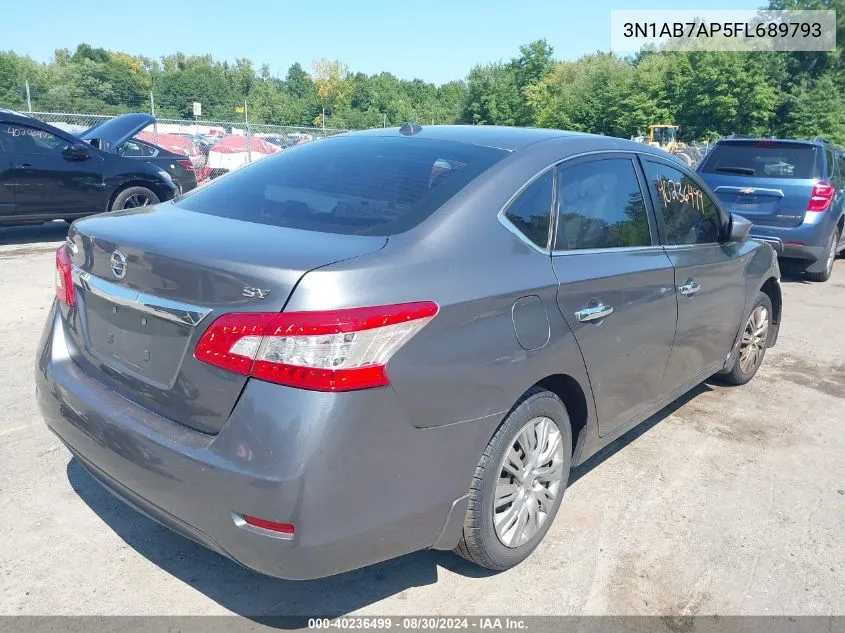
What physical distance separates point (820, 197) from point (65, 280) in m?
8.35

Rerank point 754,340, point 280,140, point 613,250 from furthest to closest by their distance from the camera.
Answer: point 280,140 → point 754,340 → point 613,250

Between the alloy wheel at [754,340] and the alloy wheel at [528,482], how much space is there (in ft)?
8.30

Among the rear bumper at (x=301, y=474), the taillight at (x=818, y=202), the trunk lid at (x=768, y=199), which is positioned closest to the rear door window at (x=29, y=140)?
the rear bumper at (x=301, y=474)

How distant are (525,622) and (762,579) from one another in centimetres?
104

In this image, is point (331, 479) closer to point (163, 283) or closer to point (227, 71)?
point (163, 283)

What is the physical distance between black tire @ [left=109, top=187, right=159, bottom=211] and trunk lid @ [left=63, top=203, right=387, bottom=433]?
25.3 feet

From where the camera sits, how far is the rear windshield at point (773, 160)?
28.0 ft

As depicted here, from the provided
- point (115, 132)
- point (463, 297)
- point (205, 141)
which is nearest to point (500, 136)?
point (463, 297)

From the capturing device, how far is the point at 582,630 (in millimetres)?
2521

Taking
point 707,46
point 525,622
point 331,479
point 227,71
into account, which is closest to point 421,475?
point 331,479

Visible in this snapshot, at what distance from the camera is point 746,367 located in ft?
16.6

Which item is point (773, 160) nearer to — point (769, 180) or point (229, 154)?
point (769, 180)

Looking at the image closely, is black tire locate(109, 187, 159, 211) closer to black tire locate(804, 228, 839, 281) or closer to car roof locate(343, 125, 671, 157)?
car roof locate(343, 125, 671, 157)

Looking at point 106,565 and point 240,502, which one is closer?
point 240,502
